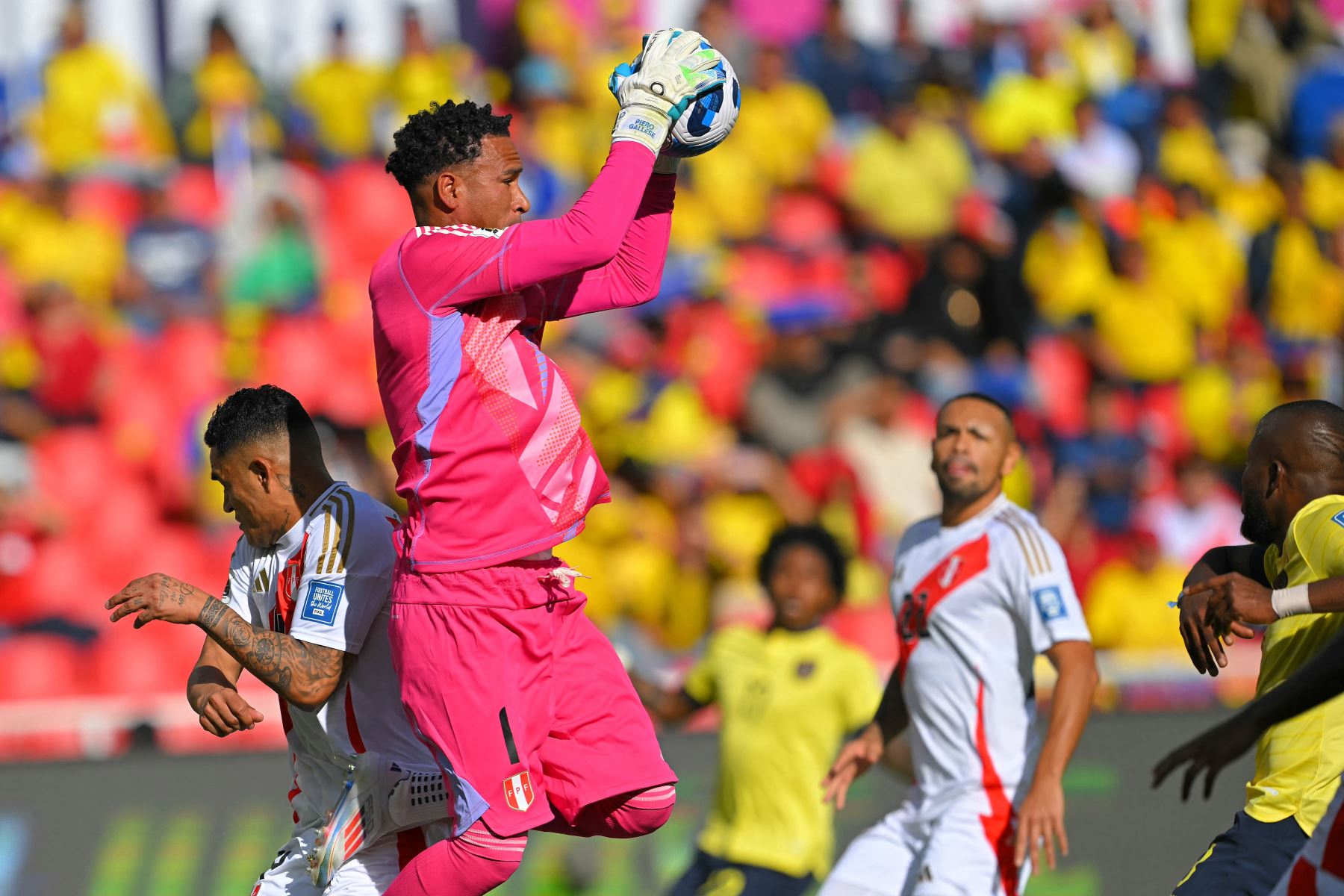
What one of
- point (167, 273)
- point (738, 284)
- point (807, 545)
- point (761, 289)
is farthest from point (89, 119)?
point (807, 545)

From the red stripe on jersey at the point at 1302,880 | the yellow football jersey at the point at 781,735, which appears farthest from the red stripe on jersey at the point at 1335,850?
the yellow football jersey at the point at 781,735

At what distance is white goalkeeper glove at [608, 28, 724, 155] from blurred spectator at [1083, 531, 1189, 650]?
7140 millimetres

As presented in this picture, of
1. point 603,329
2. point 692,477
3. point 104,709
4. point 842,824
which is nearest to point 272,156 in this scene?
point 603,329

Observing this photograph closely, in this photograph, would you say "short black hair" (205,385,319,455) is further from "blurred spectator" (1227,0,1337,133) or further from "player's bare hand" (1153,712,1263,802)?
"blurred spectator" (1227,0,1337,133)

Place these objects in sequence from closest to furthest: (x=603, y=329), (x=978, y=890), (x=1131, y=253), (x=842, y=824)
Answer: (x=978, y=890)
(x=842, y=824)
(x=603, y=329)
(x=1131, y=253)

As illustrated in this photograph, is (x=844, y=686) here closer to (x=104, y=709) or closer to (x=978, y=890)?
(x=978, y=890)

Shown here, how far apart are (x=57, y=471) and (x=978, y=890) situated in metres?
7.86

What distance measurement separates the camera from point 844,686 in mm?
6699

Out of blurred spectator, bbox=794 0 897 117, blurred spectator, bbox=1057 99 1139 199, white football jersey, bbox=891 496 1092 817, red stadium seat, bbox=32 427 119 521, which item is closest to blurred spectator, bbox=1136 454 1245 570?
blurred spectator, bbox=1057 99 1139 199

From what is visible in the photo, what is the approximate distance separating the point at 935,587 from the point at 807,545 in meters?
1.25

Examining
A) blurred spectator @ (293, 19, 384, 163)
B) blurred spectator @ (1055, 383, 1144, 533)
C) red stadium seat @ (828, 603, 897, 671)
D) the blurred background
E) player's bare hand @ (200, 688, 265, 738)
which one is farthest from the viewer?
blurred spectator @ (293, 19, 384, 163)

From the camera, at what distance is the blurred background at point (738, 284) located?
10320 mm

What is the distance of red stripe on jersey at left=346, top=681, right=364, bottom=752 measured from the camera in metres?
4.56

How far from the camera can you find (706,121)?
4.33 m
